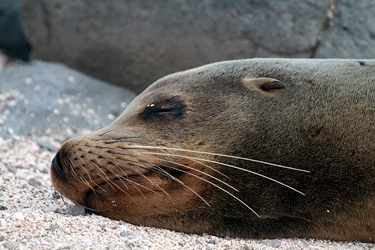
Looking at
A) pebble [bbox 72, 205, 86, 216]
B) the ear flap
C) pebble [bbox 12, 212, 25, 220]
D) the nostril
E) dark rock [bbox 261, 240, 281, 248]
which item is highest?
the ear flap

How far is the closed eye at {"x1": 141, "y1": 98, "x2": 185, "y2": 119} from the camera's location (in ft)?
9.73

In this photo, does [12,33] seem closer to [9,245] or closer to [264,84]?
[264,84]

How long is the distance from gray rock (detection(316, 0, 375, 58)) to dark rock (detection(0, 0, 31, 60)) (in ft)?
14.2

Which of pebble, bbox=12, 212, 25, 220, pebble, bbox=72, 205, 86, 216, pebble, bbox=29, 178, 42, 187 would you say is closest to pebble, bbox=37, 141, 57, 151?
pebble, bbox=29, 178, 42, 187

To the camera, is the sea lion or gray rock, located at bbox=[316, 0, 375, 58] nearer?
the sea lion

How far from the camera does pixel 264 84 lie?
2992mm

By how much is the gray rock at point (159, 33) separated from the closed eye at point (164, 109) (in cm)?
334

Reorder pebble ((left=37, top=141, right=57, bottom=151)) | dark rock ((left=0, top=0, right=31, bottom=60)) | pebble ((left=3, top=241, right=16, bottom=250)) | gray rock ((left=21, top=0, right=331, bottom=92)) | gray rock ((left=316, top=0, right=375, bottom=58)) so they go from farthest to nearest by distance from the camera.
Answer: dark rock ((left=0, top=0, right=31, bottom=60)) < gray rock ((left=21, top=0, right=331, bottom=92)) < gray rock ((left=316, top=0, right=375, bottom=58)) < pebble ((left=37, top=141, right=57, bottom=151)) < pebble ((left=3, top=241, right=16, bottom=250))

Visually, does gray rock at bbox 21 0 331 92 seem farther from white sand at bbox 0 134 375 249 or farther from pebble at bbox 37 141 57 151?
white sand at bbox 0 134 375 249

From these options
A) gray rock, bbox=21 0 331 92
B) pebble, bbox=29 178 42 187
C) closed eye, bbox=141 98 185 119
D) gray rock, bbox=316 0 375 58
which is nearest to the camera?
closed eye, bbox=141 98 185 119

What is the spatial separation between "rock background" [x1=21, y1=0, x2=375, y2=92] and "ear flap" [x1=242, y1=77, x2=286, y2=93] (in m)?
3.16

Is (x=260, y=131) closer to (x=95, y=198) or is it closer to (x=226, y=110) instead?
(x=226, y=110)

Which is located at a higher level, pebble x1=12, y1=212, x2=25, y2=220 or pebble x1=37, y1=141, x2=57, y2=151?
pebble x1=12, y1=212, x2=25, y2=220

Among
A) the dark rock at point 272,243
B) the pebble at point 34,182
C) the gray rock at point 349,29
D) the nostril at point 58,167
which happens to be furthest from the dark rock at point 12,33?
the dark rock at point 272,243
